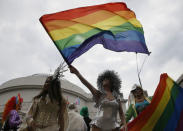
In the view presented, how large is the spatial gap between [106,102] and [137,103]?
1.73 meters

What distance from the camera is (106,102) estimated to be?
3242 millimetres

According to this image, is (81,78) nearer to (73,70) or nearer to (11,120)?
(73,70)

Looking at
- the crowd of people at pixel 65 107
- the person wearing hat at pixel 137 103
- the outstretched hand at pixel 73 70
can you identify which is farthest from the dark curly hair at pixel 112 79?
the person wearing hat at pixel 137 103

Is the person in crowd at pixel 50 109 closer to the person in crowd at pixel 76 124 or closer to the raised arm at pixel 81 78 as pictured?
the raised arm at pixel 81 78

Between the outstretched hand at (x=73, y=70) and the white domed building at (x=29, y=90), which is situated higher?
the white domed building at (x=29, y=90)

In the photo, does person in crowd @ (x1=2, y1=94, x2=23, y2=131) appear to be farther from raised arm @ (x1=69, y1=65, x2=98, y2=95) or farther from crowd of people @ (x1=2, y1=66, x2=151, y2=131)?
raised arm @ (x1=69, y1=65, x2=98, y2=95)

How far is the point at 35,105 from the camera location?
3006 mm

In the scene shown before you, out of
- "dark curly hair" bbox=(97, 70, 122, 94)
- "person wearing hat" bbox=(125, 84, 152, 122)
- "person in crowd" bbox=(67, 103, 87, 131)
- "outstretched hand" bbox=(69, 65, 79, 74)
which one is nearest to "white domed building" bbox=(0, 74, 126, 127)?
"person wearing hat" bbox=(125, 84, 152, 122)

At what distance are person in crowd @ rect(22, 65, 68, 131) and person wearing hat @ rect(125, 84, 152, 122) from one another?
2105mm

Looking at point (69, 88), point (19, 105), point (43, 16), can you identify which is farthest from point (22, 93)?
point (43, 16)

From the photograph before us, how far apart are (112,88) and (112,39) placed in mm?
949

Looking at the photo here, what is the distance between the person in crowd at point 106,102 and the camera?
122 inches

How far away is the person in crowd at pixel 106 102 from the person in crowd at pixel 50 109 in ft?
A: 1.57

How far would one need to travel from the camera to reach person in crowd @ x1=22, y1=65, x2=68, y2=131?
2.85 m
